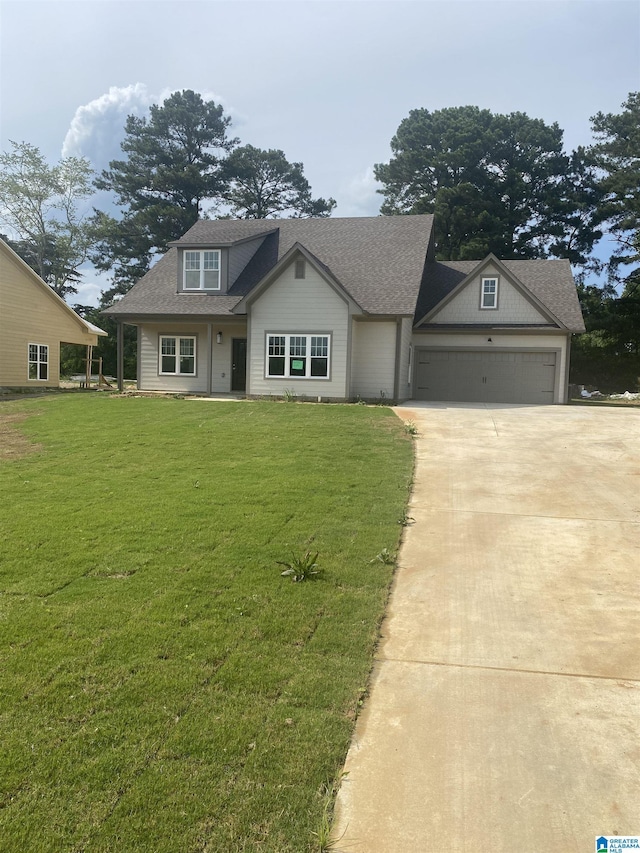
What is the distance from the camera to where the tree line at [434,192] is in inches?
1574

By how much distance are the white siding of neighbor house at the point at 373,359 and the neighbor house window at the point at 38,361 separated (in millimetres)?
13382

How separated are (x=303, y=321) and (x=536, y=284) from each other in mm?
11114

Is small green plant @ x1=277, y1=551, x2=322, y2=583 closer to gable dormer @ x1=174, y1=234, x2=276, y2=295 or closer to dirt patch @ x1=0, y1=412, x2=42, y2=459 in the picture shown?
dirt patch @ x1=0, y1=412, x2=42, y2=459

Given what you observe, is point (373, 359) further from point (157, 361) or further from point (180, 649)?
point (180, 649)

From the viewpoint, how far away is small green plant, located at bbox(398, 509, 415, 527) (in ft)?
24.5

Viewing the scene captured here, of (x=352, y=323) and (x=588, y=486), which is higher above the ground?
(x=352, y=323)

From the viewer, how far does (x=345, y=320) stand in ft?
66.1

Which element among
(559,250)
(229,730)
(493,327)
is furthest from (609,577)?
(559,250)

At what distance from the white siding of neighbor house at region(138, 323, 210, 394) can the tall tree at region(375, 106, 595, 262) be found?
2242 centimetres

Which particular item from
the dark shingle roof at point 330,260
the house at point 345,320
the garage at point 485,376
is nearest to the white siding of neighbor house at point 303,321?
the house at point 345,320

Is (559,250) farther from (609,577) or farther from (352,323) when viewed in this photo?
(609,577)

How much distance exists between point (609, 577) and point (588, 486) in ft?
12.2

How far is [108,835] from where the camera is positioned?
2.68 m

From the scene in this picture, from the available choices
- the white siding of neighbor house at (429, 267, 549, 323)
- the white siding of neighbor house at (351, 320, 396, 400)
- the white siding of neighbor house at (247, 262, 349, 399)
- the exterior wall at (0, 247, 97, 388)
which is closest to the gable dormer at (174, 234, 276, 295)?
the white siding of neighbor house at (247, 262, 349, 399)
